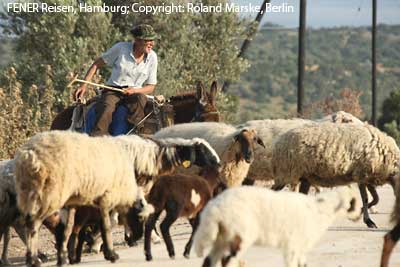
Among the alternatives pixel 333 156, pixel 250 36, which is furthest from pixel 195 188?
pixel 250 36

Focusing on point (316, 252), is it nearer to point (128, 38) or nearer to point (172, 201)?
point (172, 201)

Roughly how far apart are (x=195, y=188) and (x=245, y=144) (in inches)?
93.1

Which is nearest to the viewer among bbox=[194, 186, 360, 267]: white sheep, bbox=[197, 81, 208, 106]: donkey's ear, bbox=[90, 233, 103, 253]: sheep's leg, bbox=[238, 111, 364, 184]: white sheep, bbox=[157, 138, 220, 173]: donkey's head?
bbox=[194, 186, 360, 267]: white sheep

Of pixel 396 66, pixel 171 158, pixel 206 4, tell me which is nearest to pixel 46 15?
pixel 206 4

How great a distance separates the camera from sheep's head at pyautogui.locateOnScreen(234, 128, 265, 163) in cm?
1633

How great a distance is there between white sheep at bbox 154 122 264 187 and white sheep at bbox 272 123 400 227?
0.48 m

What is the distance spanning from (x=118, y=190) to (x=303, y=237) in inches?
103

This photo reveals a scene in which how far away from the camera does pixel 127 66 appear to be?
17.8 metres

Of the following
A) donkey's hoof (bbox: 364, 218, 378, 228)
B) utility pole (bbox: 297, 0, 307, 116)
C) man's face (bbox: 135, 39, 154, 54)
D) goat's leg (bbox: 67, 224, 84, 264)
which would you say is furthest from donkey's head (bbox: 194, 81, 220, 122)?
utility pole (bbox: 297, 0, 307, 116)

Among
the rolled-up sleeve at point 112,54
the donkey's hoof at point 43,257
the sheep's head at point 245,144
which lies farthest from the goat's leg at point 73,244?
the rolled-up sleeve at point 112,54

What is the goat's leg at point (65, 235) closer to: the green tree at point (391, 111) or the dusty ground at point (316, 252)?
the dusty ground at point (316, 252)

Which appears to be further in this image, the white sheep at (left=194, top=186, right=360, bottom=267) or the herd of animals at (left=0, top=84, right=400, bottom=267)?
the herd of animals at (left=0, top=84, right=400, bottom=267)

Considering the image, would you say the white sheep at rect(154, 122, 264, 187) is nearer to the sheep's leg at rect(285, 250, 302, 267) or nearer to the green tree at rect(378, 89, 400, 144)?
the sheep's leg at rect(285, 250, 302, 267)

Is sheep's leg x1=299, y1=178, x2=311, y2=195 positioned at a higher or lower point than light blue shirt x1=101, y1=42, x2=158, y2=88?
lower
